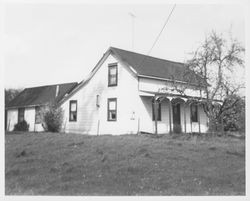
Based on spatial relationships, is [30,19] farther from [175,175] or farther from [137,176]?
[175,175]

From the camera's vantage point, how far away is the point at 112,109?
45.4 feet

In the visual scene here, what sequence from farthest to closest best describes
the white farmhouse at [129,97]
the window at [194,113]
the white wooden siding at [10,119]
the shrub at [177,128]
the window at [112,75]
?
1. the window at [194,113]
2. the shrub at [177,128]
3. the window at [112,75]
4. the white farmhouse at [129,97]
5. the white wooden siding at [10,119]

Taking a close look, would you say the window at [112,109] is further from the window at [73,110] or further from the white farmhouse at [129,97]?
the window at [73,110]

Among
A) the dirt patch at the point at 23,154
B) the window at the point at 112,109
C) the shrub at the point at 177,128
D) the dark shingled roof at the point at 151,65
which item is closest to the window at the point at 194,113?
the shrub at the point at 177,128

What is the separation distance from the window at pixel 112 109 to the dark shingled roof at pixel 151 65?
167cm

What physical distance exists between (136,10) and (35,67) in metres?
3.42

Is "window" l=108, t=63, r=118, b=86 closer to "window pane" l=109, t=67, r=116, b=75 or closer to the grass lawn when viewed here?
"window pane" l=109, t=67, r=116, b=75

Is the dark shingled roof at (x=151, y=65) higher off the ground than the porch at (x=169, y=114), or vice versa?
the dark shingled roof at (x=151, y=65)

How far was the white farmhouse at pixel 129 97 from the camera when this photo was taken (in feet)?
43.1

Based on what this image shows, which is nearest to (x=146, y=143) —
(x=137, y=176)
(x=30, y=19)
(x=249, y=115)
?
(x=137, y=176)

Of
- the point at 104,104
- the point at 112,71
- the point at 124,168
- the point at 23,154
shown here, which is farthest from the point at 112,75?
the point at 124,168

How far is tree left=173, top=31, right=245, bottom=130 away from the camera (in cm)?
1017

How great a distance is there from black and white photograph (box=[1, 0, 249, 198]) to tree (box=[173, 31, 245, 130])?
0.12ft
